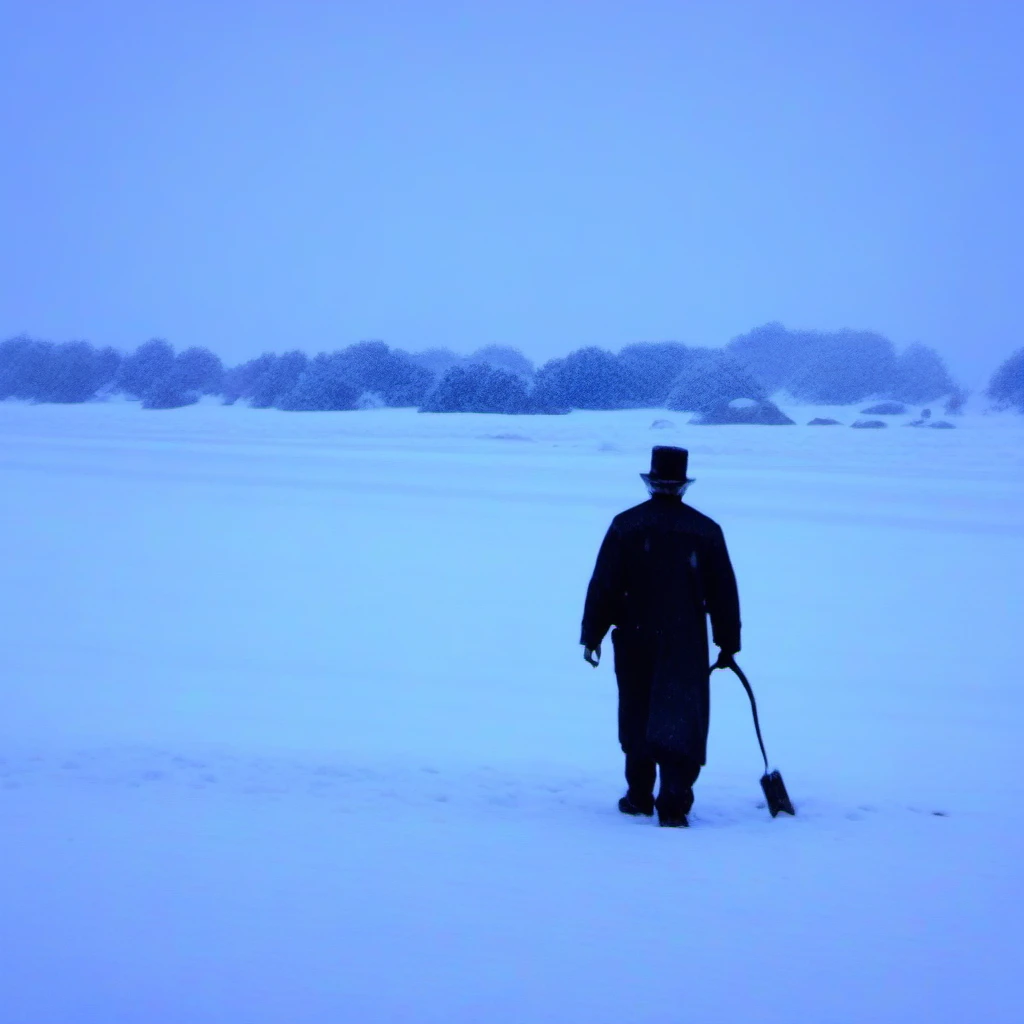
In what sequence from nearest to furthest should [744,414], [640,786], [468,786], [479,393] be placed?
1. [640,786]
2. [468,786]
3. [744,414]
4. [479,393]

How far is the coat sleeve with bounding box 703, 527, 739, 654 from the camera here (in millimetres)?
3945

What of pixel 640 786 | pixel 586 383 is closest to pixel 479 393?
pixel 586 383

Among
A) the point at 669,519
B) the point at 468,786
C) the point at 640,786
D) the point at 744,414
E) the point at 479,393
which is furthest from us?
the point at 479,393

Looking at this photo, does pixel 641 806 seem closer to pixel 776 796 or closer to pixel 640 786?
pixel 640 786

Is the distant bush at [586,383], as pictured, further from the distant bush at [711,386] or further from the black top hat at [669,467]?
the black top hat at [669,467]

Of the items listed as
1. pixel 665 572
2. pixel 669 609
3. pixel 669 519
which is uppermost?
pixel 669 519

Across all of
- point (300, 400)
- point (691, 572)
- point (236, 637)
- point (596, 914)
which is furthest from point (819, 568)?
point (300, 400)

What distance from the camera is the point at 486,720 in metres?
5.88

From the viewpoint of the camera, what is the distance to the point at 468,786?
4504 mm

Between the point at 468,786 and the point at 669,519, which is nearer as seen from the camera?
the point at 669,519

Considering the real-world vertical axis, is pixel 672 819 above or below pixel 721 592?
below

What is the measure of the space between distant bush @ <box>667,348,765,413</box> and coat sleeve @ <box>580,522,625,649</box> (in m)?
29.7

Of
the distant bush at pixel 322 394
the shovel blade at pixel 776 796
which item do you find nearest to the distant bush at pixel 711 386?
the distant bush at pixel 322 394

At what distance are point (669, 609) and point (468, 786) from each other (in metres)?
1.15
